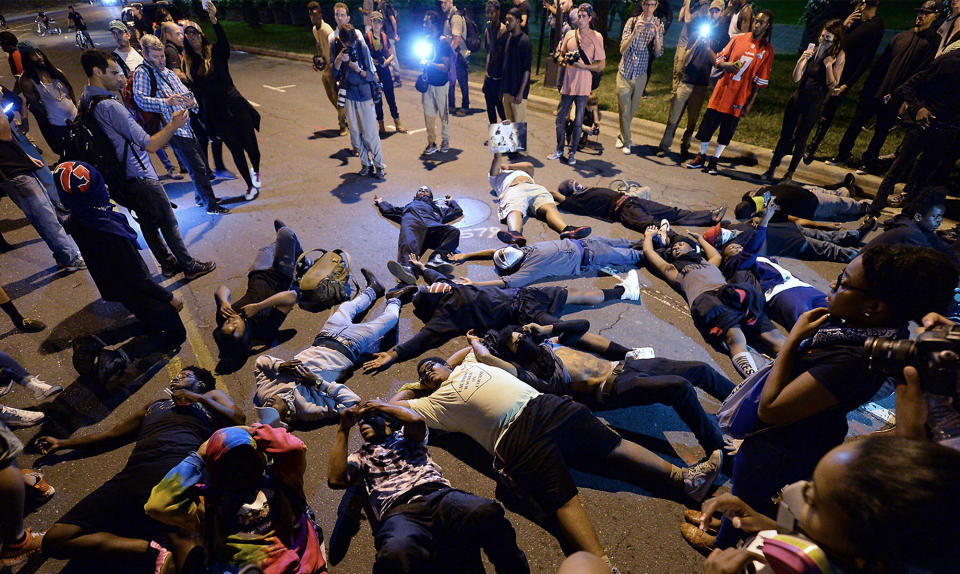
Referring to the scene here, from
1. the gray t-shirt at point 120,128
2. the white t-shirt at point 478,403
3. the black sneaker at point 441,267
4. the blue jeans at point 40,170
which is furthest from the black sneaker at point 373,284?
the blue jeans at point 40,170

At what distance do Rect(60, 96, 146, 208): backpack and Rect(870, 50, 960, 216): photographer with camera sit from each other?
9212mm

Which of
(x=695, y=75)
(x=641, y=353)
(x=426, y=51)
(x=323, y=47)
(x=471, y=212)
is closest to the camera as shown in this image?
(x=641, y=353)

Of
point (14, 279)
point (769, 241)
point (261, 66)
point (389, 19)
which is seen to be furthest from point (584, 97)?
point (261, 66)

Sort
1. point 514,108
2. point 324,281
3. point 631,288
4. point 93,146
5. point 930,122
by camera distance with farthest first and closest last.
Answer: point 514,108 < point 930,122 < point 631,288 < point 324,281 < point 93,146

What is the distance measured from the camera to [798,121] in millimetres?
6602

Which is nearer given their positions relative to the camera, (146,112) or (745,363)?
(745,363)

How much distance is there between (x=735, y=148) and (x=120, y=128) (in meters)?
9.19

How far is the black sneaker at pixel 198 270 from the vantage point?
5.04 metres

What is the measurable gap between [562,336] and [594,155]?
18.5 feet

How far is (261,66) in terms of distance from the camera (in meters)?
15.5

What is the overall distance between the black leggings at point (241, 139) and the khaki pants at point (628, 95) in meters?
6.31

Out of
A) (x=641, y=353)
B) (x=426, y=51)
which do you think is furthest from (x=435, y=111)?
(x=641, y=353)

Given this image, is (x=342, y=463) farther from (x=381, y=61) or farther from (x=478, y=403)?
(x=381, y=61)

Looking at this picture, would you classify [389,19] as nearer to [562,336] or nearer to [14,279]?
[14,279]
